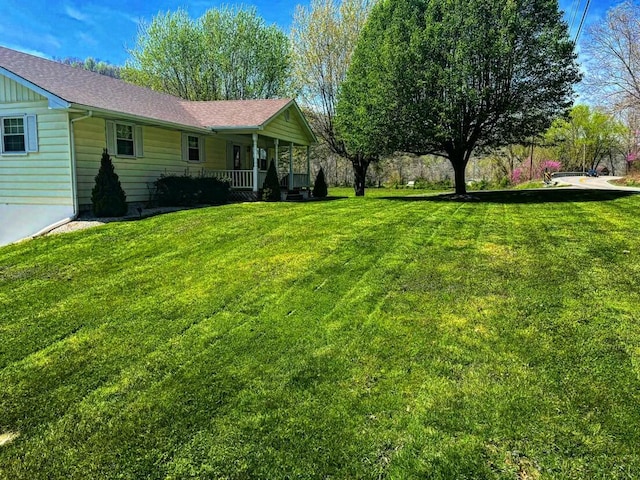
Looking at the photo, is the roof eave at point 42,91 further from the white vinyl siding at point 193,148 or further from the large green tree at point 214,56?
the large green tree at point 214,56

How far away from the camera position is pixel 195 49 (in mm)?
26500

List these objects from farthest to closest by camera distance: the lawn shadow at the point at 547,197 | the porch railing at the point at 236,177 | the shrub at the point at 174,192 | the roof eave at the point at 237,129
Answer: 1. the porch railing at the point at 236,177
2. the roof eave at the point at 237,129
3. the shrub at the point at 174,192
4. the lawn shadow at the point at 547,197

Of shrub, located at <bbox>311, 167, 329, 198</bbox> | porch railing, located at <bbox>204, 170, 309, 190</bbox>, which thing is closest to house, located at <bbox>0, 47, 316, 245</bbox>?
porch railing, located at <bbox>204, 170, 309, 190</bbox>

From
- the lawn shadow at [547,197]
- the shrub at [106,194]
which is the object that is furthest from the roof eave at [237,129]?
the lawn shadow at [547,197]

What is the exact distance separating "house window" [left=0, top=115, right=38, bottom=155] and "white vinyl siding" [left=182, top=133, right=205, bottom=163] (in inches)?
192

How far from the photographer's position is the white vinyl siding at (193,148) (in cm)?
1534

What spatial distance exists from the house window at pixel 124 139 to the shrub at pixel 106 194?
1.62 meters

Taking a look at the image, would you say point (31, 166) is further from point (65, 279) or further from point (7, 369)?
point (7, 369)

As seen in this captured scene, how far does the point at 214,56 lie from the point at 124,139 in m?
16.2

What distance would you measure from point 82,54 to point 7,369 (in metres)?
43.8

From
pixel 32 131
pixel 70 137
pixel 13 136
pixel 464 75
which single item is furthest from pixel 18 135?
pixel 464 75

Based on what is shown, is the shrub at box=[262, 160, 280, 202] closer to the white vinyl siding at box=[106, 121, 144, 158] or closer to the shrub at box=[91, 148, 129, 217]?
the white vinyl siding at box=[106, 121, 144, 158]

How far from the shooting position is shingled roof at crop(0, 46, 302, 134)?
11166 mm

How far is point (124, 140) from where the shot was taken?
12.8 meters
